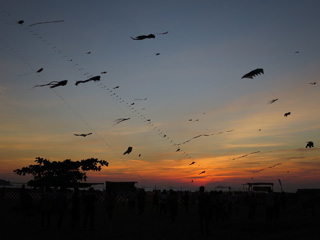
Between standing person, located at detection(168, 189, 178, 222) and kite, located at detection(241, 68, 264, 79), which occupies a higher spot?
kite, located at detection(241, 68, 264, 79)

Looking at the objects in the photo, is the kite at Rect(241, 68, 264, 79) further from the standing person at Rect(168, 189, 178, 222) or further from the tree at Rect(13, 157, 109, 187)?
the tree at Rect(13, 157, 109, 187)

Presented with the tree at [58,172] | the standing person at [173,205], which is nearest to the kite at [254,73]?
the standing person at [173,205]

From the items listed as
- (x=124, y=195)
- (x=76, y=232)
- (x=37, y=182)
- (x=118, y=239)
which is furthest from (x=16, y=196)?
(x=118, y=239)

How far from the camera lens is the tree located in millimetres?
27281

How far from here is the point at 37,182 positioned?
2759cm

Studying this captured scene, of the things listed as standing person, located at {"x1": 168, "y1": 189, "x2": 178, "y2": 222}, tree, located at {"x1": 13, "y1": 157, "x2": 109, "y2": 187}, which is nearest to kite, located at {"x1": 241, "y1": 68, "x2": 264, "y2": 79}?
standing person, located at {"x1": 168, "y1": 189, "x2": 178, "y2": 222}

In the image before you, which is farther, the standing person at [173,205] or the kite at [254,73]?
the standing person at [173,205]

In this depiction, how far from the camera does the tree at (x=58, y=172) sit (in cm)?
2728

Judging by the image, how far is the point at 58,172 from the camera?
2788cm

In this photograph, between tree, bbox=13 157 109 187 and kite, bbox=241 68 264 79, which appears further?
tree, bbox=13 157 109 187

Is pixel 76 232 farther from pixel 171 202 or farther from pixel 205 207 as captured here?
pixel 171 202

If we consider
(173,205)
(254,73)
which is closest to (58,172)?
(173,205)

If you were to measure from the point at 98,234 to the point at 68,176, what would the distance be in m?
13.4

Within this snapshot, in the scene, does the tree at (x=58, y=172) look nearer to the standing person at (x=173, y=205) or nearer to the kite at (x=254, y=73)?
the standing person at (x=173, y=205)
